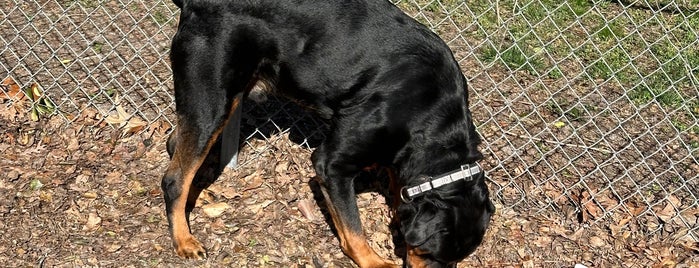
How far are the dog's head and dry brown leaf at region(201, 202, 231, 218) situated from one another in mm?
1226

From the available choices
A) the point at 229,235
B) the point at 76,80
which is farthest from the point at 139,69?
the point at 229,235

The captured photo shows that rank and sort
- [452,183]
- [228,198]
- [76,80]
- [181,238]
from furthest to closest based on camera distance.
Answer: [76,80] < [228,198] < [181,238] < [452,183]

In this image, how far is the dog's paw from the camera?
4438mm

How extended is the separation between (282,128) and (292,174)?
0.40 meters

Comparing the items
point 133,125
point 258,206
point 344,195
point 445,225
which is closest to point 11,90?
point 133,125

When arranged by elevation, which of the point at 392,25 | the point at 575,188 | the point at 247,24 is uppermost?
the point at 247,24

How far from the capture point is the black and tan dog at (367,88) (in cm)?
406

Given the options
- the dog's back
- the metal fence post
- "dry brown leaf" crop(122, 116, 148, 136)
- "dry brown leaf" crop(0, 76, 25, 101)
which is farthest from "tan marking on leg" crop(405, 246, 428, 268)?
"dry brown leaf" crop(0, 76, 25, 101)

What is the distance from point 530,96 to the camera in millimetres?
5922

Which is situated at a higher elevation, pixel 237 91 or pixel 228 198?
pixel 237 91

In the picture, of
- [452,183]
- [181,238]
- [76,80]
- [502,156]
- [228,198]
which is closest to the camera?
[452,183]

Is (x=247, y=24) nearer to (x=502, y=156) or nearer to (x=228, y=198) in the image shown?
(x=228, y=198)

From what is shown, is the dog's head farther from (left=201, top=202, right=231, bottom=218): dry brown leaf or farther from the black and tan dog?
(left=201, top=202, right=231, bottom=218): dry brown leaf

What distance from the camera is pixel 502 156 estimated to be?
211 inches
